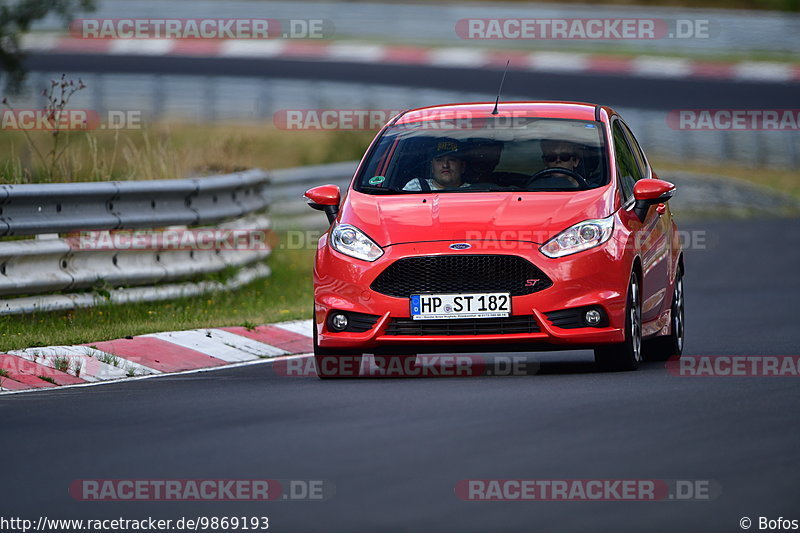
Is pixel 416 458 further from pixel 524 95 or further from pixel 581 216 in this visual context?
pixel 524 95

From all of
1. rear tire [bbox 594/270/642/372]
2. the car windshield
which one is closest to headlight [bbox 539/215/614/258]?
rear tire [bbox 594/270/642/372]

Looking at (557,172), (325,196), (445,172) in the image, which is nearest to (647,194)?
(557,172)

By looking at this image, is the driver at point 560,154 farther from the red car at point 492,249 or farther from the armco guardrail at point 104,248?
the armco guardrail at point 104,248

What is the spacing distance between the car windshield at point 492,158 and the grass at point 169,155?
4.42 meters

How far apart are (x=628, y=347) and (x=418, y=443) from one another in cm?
320

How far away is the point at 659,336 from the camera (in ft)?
39.0

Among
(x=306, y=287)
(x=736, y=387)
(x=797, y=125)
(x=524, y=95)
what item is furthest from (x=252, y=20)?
(x=736, y=387)

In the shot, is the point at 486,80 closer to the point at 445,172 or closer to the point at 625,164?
the point at 625,164

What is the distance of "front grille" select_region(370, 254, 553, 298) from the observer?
10.2m

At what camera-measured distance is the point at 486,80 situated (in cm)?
4259

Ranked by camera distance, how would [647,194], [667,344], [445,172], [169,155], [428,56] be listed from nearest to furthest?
1. [647,194]
2. [445,172]
3. [667,344]
4. [169,155]
5. [428,56]

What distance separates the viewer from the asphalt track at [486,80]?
131ft

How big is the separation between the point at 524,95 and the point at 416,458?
3436 cm

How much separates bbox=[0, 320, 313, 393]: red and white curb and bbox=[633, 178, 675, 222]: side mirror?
3.01 m
